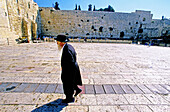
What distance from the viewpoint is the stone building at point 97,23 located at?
26.5 meters

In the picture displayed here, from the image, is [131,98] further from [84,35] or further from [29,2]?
[84,35]

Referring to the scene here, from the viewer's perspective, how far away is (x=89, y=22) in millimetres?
28219

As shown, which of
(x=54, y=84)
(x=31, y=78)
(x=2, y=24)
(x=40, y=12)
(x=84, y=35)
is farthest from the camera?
(x=84, y=35)

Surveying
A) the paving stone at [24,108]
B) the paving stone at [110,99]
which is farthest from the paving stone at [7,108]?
the paving stone at [110,99]

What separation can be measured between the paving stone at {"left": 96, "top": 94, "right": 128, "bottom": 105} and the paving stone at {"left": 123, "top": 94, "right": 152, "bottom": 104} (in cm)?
12

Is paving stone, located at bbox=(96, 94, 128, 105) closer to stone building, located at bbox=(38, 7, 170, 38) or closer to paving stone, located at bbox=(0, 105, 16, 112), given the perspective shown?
paving stone, located at bbox=(0, 105, 16, 112)

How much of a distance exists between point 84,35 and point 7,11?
19.4 metres

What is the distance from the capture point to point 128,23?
29734 mm

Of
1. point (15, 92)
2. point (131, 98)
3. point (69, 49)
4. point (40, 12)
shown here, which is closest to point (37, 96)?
point (15, 92)

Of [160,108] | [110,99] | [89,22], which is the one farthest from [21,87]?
[89,22]

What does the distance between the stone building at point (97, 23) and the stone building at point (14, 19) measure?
18.6ft

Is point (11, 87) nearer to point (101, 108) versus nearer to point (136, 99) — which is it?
point (101, 108)

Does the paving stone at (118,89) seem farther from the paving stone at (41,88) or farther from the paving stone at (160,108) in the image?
the paving stone at (41,88)

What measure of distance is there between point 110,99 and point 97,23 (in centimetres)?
2938
